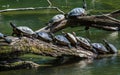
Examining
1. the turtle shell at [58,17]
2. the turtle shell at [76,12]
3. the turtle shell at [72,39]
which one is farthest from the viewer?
the turtle shell at [58,17]

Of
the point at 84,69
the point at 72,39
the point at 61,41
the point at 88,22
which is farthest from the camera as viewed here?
the point at 88,22

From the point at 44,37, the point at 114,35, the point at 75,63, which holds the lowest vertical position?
the point at 114,35

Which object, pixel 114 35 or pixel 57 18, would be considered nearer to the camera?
pixel 57 18

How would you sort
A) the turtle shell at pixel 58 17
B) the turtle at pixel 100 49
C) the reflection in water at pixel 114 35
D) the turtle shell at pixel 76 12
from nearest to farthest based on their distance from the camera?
the turtle at pixel 100 49, the turtle shell at pixel 76 12, the turtle shell at pixel 58 17, the reflection in water at pixel 114 35

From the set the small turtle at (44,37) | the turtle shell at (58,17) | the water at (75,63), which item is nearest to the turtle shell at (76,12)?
the turtle shell at (58,17)

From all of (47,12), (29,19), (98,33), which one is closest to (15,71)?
(98,33)

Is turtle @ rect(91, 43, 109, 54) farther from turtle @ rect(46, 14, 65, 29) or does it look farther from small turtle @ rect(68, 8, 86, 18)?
turtle @ rect(46, 14, 65, 29)

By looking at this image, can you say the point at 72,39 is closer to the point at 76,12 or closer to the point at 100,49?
the point at 100,49

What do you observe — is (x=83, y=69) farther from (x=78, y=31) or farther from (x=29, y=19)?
(x=29, y=19)

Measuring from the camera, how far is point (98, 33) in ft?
43.0

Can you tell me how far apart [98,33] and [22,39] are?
14.9 ft

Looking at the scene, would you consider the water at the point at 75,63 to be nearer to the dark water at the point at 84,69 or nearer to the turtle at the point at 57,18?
the dark water at the point at 84,69

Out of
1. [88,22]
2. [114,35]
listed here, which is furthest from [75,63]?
[114,35]

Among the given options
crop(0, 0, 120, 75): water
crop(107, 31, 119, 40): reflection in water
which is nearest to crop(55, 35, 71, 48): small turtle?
crop(0, 0, 120, 75): water
